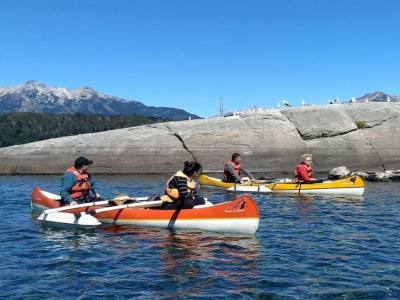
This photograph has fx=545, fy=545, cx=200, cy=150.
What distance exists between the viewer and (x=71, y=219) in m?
16.0

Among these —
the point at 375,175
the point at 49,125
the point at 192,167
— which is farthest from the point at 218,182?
the point at 49,125

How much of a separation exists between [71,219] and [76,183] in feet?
5.51

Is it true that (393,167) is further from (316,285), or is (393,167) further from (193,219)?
(316,285)

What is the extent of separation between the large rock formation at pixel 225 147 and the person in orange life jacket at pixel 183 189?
856 inches

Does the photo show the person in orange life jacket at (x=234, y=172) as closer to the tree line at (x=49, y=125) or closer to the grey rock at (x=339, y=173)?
the grey rock at (x=339, y=173)

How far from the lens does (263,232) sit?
15031mm

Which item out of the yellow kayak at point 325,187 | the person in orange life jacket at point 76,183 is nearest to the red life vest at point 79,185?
the person in orange life jacket at point 76,183

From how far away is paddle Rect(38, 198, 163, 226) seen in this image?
1579 cm

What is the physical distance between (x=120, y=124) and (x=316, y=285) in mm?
48223

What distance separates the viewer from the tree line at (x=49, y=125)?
54.5 metres

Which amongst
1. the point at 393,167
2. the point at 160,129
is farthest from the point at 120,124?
the point at 393,167

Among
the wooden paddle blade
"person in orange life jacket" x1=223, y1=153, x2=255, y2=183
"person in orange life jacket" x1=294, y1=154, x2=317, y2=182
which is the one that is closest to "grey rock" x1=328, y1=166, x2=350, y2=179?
"person in orange life jacket" x1=294, y1=154, x2=317, y2=182

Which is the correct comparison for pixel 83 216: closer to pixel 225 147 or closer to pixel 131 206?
pixel 131 206

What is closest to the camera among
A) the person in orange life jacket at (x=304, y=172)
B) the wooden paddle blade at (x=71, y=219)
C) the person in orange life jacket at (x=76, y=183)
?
the wooden paddle blade at (x=71, y=219)
